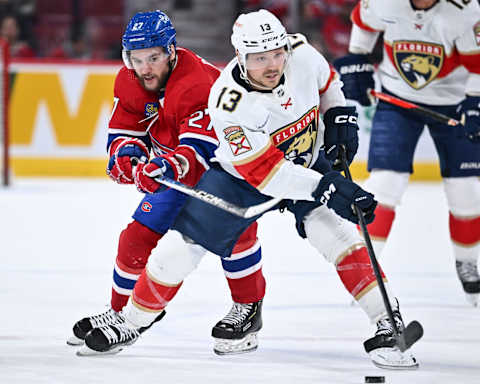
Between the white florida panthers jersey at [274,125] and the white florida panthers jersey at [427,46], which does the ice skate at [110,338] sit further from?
the white florida panthers jersey at [427,46]

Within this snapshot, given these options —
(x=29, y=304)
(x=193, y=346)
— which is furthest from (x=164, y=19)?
(x=29, y=304)

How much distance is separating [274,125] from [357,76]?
1.14 meters

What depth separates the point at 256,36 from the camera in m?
2.52

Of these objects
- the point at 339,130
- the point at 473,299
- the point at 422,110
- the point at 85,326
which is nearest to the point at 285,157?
the point at 339,130

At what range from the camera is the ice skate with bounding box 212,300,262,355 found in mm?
2828

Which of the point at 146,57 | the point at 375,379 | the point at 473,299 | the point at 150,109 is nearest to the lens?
the point at 375,379

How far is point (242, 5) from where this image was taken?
27.4 feet

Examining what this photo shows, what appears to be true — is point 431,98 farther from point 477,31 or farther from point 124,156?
point 124,156

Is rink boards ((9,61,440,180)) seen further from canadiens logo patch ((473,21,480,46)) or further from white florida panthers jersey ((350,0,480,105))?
canadiens logo patch ((473,21,480,46))

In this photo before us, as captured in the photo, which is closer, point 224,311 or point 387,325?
point 387,325

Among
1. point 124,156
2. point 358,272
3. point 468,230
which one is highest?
point 124,156

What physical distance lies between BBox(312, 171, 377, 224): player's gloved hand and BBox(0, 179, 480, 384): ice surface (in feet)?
1.34

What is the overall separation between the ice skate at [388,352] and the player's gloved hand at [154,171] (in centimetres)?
67

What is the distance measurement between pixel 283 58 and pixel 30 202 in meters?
4.02
